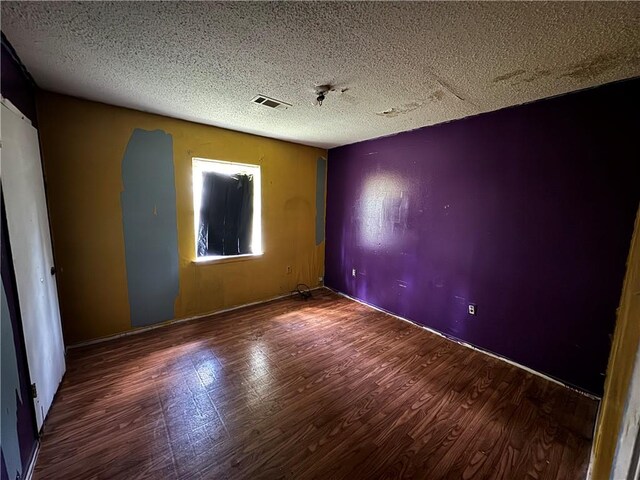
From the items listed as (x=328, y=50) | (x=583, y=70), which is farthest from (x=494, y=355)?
(x=328, y=50)

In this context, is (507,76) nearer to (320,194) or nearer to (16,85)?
(320,194)

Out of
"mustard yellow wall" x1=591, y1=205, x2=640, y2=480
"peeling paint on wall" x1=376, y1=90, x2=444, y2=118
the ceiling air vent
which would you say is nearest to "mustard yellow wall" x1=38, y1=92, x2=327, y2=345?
the ceiling air vent

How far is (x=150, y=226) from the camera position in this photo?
2721 mm

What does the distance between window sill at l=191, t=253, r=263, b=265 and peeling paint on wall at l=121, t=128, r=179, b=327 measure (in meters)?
0.27

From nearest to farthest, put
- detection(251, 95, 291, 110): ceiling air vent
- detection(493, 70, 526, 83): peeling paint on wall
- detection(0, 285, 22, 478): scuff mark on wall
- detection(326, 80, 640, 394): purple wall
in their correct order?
detection(0, 285, 22, 478): scuff mark on wall
detection(493, 70, 526, 83): peeling paint on wall
detection(326, 80, 640, 394): purple wall
detection(251, 95, 291, 110): ceiling air vent

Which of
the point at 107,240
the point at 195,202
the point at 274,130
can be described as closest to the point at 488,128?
the point at 274,130

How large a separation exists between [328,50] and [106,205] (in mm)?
2445

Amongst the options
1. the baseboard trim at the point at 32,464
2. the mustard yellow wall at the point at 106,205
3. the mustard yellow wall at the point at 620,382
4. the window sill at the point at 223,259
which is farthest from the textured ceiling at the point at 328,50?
the baseboard trim at the point at 32,464

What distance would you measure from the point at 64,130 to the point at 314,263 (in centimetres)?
327

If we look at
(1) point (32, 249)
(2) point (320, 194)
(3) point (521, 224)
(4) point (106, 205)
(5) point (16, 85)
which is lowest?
(1) point (32, 249)

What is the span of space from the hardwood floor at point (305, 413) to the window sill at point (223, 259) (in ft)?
2.85

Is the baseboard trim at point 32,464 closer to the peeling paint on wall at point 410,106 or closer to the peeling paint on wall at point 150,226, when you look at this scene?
the peeling paint on wall at point 150,226

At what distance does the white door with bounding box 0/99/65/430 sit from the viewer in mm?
1416

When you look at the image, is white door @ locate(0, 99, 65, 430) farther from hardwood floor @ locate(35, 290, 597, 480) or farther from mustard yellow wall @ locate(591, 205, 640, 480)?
mustard yellow wall @ locate(591, 205, 640, 480)
